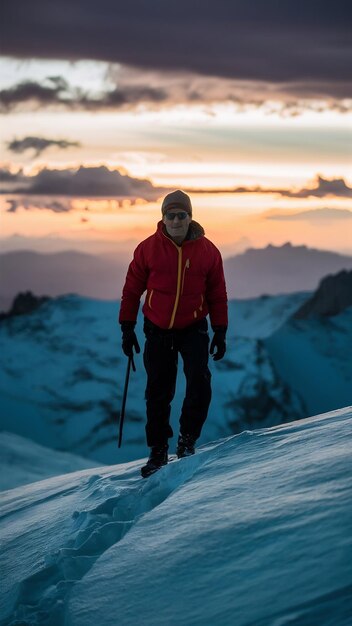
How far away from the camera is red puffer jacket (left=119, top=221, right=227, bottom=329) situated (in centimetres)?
650

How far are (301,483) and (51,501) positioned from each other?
325 cm

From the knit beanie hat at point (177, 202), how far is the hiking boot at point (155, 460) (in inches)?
77.5

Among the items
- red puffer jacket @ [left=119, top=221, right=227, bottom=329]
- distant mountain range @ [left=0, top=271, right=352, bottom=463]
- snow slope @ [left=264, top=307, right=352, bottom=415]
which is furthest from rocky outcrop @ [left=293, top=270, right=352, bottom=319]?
red puffer jacket @ [left=119, top=221, right=227, bottom=329]

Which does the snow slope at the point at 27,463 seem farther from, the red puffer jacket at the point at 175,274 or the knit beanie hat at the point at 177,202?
the knit beanie hat at the point at 177,202

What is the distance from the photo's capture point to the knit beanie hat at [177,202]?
6.49 metres

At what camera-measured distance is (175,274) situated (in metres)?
6.50

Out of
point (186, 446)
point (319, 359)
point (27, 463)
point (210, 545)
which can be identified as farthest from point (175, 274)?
point (319, 359)

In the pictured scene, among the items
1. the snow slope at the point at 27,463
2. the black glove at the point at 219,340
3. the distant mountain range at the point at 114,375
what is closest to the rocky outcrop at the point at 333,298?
the distant mountain range at the point at 114,375

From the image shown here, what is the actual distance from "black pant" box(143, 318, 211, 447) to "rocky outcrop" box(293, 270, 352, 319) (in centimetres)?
9083

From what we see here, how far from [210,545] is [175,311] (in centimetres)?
245

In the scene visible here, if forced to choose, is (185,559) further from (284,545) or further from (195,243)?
(195,243)

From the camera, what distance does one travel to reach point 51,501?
24.0 ft

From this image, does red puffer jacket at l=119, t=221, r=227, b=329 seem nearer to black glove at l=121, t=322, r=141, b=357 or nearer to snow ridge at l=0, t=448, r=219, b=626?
black glove at l=121, t=322, r=141, b=357

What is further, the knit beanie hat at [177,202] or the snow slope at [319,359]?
the snow slope at [319,359]
